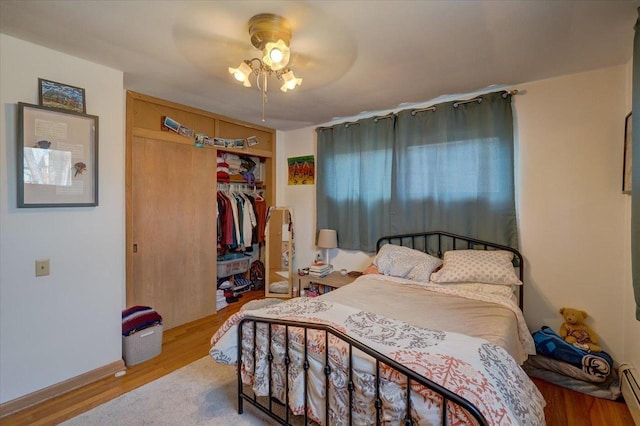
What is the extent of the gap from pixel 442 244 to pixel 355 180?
125cm

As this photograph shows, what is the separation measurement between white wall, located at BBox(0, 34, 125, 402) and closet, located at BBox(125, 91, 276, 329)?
0.46 metres

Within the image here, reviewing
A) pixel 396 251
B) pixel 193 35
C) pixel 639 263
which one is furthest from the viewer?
pixel 396 251

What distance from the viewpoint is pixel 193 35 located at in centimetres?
185

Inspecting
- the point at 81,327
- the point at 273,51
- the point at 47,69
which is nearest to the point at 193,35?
the point at 273,51

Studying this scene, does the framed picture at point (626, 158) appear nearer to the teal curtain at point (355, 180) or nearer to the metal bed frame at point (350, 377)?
the metal bed frame at point (350, 377)

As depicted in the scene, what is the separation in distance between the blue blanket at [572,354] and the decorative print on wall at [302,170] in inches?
116

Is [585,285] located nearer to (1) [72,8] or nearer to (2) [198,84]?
(2) [198,84]

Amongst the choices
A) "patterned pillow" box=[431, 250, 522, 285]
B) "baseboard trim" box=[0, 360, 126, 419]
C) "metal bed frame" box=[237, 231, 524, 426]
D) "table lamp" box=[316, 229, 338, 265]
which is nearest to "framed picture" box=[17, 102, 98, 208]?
"baseboard trim" box=[0, 360, 126, 419]

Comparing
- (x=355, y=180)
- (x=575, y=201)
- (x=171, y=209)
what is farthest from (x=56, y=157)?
(x=575, y=201)

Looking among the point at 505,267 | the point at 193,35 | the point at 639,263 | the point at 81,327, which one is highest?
the point at 193,35

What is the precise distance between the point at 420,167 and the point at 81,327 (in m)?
3.34

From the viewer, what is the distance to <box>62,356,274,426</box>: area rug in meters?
1.87

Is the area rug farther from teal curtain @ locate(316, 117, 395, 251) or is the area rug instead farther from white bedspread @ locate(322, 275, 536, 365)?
teal curtain @ locate(316, 117, 395, 251)

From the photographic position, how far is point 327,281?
3287mm
